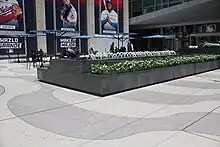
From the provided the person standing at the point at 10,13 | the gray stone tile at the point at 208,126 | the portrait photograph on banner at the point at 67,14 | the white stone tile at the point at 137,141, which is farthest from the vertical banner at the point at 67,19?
the white stone tile at the point at 137,141

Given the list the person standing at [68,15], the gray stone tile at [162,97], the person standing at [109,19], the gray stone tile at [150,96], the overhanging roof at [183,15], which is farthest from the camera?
the person standing at [109,19]

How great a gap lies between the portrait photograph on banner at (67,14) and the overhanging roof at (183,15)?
38.9ft

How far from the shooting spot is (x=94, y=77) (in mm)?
8719

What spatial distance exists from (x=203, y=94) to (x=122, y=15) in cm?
3584

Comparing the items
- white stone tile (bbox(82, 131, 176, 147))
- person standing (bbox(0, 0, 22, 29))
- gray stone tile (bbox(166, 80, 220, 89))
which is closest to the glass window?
person standing (bbox(0, 0, 22, 29))

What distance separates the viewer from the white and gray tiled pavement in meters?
4.78

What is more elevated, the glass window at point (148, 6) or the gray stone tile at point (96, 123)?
the glass window at point (148, 6)

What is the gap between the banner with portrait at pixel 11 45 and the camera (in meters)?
28.5

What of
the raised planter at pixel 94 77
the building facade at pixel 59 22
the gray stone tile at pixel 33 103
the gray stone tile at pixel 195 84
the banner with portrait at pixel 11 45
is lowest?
the gray stone tile at pixel 33 103

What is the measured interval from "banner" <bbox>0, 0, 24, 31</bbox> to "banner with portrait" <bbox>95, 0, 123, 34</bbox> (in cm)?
1192

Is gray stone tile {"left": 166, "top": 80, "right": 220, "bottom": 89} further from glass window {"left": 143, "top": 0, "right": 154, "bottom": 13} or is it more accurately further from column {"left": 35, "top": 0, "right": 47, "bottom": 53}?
glass window {"left": 143, "top": 0, "right": 154, "bottom": 13}

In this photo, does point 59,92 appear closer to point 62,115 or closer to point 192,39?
point 62,115

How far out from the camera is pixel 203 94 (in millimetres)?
8938

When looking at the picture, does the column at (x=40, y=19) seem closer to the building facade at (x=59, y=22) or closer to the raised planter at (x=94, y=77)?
the building facade at (x=59, y=22)
